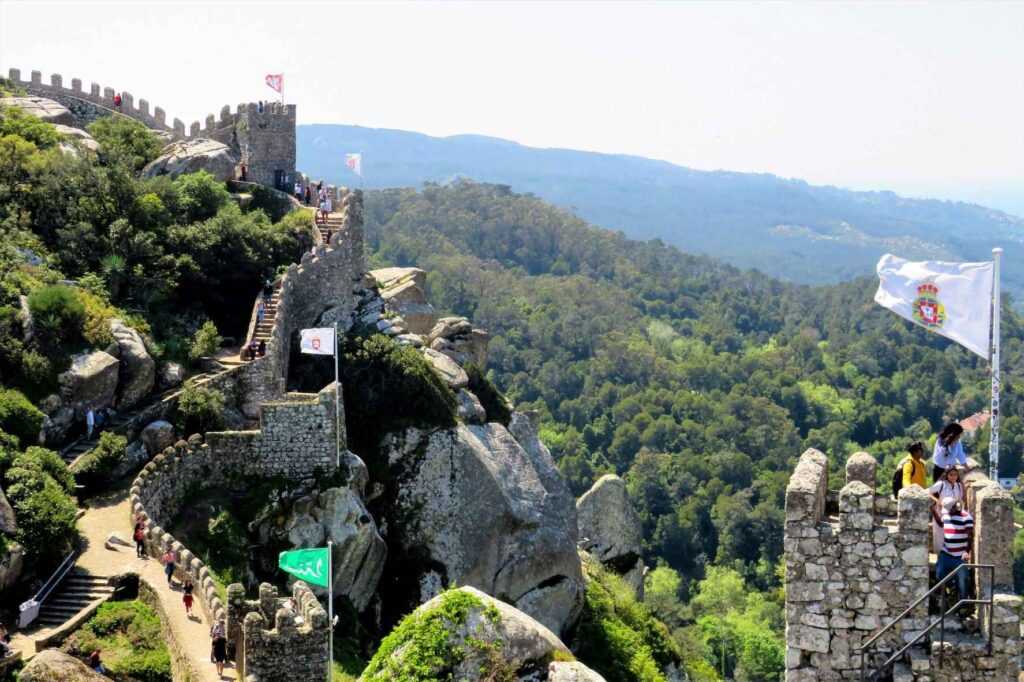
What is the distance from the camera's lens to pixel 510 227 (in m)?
198

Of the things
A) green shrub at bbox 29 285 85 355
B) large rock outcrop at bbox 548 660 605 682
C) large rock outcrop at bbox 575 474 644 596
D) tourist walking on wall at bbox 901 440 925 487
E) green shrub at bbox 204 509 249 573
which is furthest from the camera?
large rock outcrop at bbox 575 474 644 596

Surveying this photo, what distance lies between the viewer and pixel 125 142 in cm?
5041

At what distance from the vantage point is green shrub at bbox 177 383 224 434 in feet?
116

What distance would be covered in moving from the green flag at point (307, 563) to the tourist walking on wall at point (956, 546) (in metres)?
14.3

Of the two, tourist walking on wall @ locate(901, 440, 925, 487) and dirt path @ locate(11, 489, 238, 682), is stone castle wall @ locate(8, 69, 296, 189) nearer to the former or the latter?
dirt path @ locate(11, 489, 238, 682)

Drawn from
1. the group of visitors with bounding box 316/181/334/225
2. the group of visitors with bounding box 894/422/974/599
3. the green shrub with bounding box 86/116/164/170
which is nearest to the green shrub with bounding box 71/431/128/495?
the group of visitors with bounding box 316/181/334/225

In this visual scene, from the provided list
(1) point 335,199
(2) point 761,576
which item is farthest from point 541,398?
(1) point 335,199

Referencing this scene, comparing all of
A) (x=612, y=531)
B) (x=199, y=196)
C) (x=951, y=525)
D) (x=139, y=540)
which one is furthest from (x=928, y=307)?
(x=612, y=531)

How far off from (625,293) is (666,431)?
5603cm

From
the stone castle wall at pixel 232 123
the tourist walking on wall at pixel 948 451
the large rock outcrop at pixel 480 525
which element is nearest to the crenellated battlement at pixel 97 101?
the stone castle wall at pixel 232 123

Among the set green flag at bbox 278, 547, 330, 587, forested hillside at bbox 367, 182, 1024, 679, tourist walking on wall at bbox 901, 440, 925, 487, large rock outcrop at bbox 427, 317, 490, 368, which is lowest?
forested hillside at bbox 367, 182, 1024, 679

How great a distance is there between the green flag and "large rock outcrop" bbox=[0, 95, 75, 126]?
31775 mm

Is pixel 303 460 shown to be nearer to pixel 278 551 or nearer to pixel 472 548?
pixel 278 551

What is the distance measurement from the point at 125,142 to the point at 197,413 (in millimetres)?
18148
